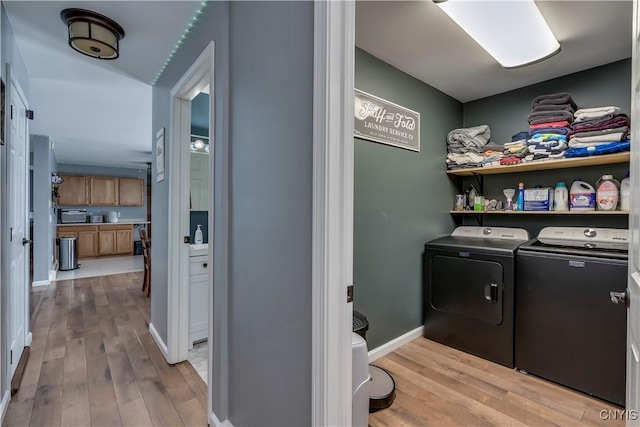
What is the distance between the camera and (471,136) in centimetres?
292

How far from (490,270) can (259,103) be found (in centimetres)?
206

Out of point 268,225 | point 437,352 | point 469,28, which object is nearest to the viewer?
point 268,225

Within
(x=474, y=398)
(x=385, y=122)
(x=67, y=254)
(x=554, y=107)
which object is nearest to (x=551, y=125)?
(x=554, y=107)

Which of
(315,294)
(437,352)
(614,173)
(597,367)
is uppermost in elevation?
(614,173)

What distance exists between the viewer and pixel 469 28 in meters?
1.89

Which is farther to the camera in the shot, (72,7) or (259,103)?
(72,7)

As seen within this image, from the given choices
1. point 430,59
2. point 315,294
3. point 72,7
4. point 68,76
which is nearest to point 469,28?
point 430,59

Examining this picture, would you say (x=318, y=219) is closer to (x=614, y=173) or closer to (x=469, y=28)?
(x=469, y=28)

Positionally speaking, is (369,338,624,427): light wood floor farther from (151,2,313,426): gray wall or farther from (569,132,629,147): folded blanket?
(569,132,629,147): folded blanket

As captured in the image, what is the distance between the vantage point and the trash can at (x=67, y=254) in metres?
5.76

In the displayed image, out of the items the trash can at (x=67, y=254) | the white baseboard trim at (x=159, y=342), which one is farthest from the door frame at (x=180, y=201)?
the trash can at (x=67, y=254)

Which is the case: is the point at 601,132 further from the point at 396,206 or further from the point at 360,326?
the point at 360,326

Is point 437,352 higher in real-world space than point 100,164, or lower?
lower

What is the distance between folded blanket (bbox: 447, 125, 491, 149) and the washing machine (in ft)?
2.66
